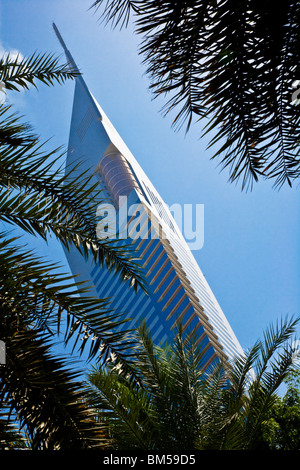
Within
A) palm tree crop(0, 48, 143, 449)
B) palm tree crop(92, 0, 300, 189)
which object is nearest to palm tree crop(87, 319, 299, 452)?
palm tree crop(0, 48, 143, 449)

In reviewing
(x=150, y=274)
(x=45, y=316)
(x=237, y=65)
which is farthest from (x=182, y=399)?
(x=150, y=274)

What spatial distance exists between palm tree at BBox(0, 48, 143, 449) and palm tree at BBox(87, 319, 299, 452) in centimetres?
283

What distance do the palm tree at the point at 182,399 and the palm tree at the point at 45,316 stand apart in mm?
2831

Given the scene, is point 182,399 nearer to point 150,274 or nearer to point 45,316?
point 45,316

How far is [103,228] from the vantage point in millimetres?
4160

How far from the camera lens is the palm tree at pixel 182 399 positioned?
6.33m

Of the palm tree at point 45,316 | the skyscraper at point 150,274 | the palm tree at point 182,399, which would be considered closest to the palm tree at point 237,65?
the palm tree at point 45,316

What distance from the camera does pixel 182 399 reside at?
23.7ft

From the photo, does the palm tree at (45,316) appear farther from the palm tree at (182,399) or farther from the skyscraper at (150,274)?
the skyscraper at (150,274)

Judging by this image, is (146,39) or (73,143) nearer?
(146,39)

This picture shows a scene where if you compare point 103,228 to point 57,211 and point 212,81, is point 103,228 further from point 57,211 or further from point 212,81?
point 212,81

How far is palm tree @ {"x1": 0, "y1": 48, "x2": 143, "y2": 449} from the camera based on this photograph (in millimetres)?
2709
